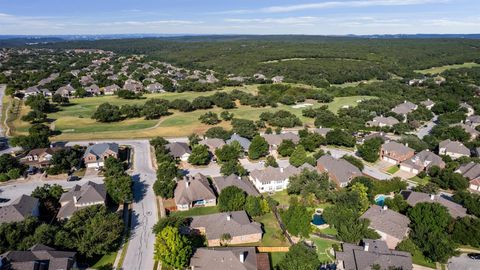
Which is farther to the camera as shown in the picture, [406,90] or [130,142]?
[406,90]

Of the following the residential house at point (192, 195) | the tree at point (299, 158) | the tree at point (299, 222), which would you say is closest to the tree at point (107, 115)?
the residential house at point (192, 195)

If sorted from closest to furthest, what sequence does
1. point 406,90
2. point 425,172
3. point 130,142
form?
point 425,172 < point 130,142 < point 406,90

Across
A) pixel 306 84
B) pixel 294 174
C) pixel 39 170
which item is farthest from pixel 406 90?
pixel 39 170

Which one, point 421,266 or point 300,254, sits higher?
point 300,254

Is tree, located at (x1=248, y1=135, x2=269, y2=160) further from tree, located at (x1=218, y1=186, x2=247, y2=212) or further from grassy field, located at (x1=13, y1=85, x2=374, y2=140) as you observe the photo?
grassy field, located at (x1=13, y1=85, x2=374, y2=140)

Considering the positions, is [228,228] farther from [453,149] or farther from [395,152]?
[453,149]

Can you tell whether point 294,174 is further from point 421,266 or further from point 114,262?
point 114,262
